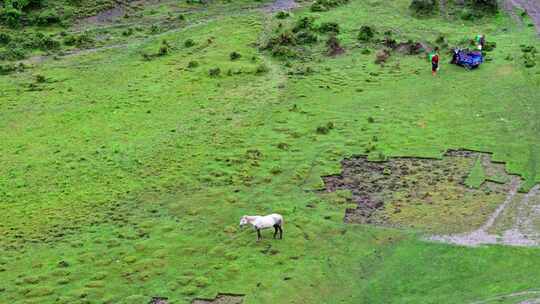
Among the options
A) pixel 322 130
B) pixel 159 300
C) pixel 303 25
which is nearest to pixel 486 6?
pixel 303 25

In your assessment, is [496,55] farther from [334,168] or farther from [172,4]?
[172,4]

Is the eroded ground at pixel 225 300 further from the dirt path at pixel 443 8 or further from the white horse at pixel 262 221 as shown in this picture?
the dirt path at pixel 443 8

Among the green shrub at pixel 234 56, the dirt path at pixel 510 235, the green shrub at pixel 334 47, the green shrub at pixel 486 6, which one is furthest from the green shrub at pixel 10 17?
the dirt path at pixel 510 235

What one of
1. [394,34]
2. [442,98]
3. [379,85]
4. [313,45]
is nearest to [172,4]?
[313,45]

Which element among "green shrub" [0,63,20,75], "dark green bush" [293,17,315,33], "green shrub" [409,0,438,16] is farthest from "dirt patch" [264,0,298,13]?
"green shrub" [0,63,20,75]

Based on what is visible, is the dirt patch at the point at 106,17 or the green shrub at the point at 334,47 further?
the dirt patch at the point at 106,17

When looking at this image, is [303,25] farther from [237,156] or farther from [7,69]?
[237,156]
